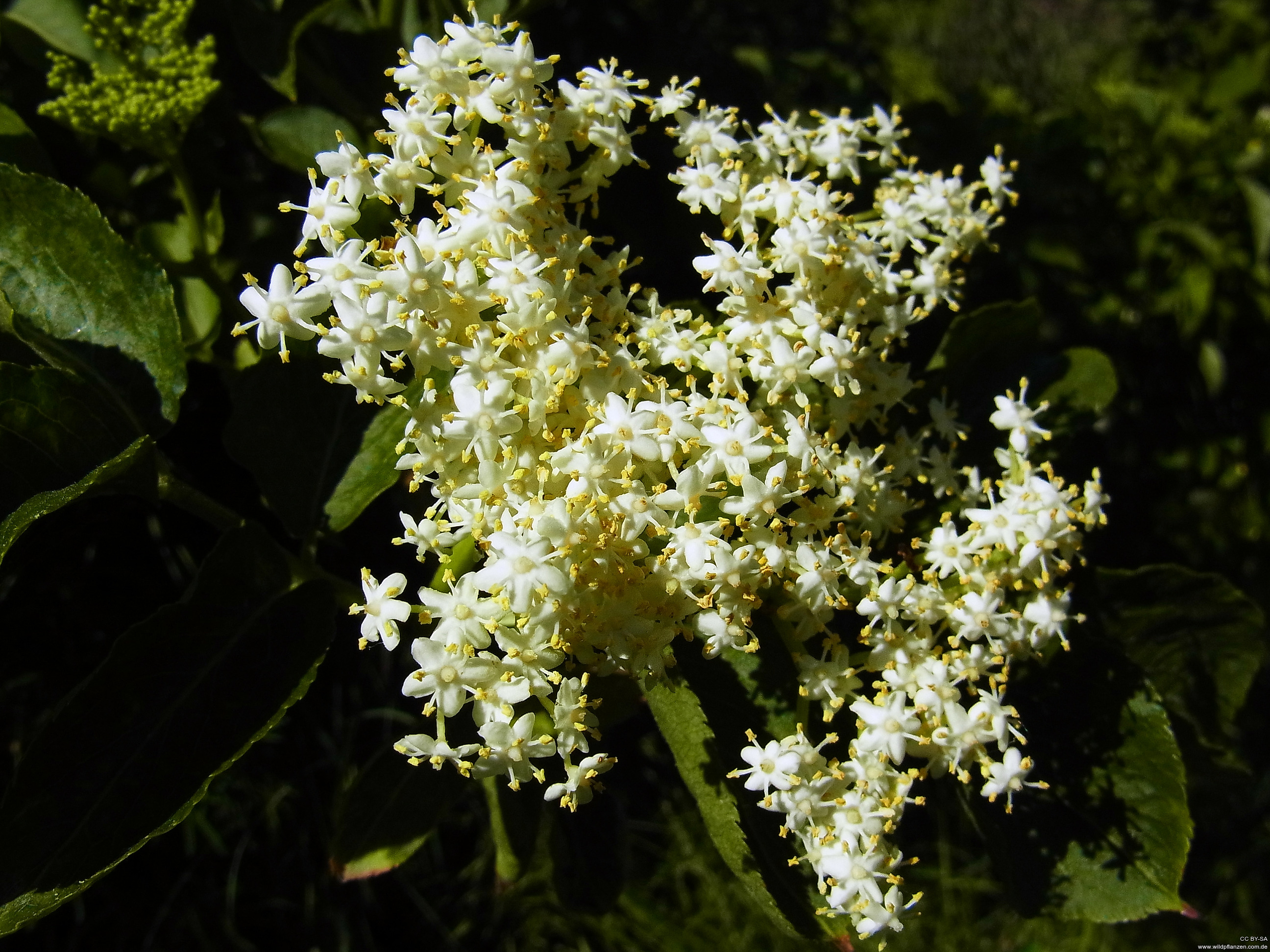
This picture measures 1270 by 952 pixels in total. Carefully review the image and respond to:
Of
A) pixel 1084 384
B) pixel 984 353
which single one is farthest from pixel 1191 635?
pixel 984 353

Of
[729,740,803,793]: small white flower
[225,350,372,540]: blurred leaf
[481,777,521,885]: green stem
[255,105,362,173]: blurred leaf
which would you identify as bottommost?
[481,777,521,885]: green stem

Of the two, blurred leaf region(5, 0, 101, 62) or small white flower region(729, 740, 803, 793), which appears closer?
small white flower region(729, 740, 803, 793)

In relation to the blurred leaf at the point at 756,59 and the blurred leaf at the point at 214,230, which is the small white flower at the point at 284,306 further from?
the blurred leaf at the point at 756,59

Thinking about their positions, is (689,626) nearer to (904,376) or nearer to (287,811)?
(904,376)

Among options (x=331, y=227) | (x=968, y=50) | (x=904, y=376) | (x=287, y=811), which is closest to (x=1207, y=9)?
(x=968, y=50)

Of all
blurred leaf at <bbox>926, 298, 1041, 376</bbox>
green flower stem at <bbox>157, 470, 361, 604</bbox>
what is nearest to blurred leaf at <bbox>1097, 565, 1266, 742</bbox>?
blurred leaf at <bbox>926, 298, 1041, 376</bbox>

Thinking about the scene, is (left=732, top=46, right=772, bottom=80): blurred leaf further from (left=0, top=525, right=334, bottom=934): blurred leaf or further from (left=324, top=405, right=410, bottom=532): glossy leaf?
(left=0, top=525, right=334, bottom=934): blurred leaf
